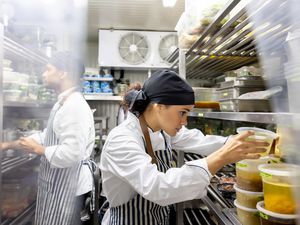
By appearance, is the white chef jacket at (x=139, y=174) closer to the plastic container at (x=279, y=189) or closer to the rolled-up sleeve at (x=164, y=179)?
the rolled-up sleeve at (x=164, y=179)

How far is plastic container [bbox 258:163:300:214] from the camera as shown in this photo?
65 cm

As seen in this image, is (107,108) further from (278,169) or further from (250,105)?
(278,169)

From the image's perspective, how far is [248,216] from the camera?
2.91ft

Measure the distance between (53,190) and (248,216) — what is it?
1.40m

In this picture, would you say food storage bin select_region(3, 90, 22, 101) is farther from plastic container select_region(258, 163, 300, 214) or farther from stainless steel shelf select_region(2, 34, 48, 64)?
plastic container select_region(258, 163, 300, 214)

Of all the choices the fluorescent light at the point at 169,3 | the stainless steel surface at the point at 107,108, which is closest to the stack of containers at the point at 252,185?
the fluorescent light at the point at 169,3

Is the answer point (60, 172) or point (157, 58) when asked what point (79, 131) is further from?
point (157, 58)

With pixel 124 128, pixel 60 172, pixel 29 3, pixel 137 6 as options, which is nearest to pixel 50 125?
pixel 60 172

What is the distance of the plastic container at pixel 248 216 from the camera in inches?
34.2

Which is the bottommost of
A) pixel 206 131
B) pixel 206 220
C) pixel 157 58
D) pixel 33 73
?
pixel 206 220

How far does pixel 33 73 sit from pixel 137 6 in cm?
159

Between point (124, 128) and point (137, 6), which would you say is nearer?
point (124, 128)

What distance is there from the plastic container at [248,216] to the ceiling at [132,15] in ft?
8.52

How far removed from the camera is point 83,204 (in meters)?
2.01
